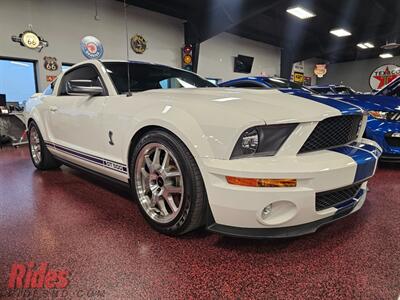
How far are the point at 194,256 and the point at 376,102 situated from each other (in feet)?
9.79

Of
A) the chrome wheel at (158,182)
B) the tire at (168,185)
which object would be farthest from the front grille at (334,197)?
the chrome wheel at (158,182)

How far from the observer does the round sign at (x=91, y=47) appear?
661cm

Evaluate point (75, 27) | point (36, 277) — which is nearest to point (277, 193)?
point (36, 277)

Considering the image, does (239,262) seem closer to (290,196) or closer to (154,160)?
(290,196)

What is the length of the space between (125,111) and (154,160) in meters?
0.37

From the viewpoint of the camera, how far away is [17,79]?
19.5 ft

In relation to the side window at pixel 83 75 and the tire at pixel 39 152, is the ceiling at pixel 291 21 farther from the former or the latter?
the side window at pixel 83 75

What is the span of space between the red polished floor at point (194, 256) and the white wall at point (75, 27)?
5232mm

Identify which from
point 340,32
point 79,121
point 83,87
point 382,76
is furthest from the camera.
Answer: point 382,76

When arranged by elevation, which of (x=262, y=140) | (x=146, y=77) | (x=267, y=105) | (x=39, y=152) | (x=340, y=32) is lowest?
(x=39, y=152)

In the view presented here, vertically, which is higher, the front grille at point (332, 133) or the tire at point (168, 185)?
the front grille at point (332, 133)

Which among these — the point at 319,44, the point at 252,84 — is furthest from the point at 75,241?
the point at 319,44

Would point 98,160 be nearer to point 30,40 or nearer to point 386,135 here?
point 386,135

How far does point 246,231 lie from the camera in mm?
1212
